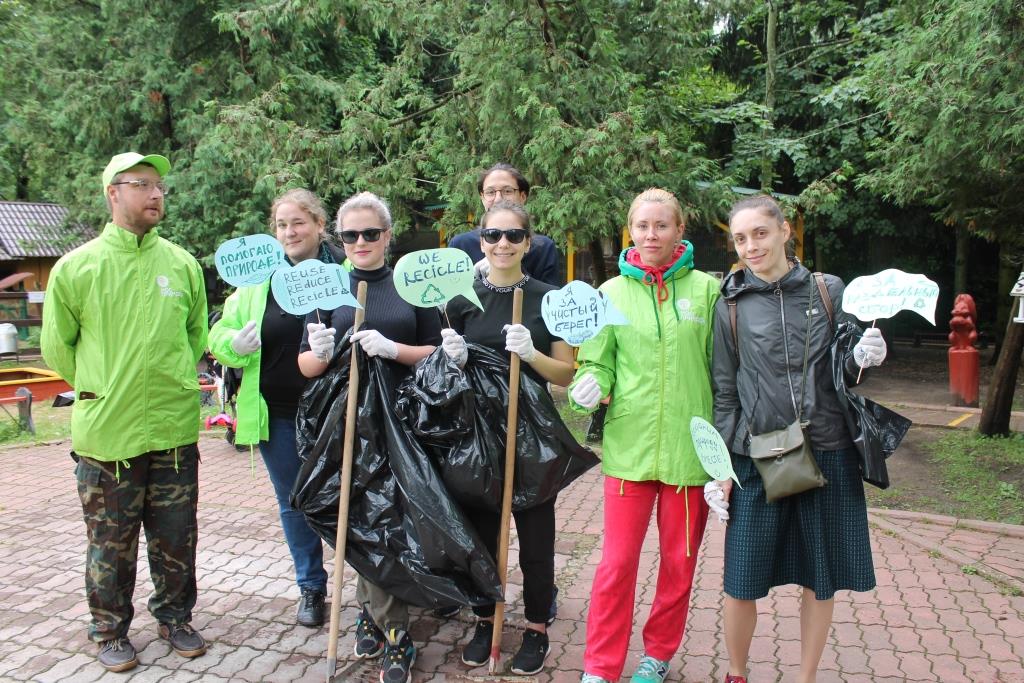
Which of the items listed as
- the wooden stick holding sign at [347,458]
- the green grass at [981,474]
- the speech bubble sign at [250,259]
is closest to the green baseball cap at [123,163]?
the speech bubble sign at [250,259]

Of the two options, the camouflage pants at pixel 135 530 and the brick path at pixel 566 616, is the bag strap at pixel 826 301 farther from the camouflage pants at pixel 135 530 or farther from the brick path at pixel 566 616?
the camouflage pants at pixel 135 530

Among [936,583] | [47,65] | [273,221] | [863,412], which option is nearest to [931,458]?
[936,583]

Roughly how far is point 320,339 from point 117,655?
1.68m

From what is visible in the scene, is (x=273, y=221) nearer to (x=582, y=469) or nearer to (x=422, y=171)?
(x=582, y=469)

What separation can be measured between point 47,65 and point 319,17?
8213mm

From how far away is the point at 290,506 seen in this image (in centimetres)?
347

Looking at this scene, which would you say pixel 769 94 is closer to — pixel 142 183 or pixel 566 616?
pixel 566 616

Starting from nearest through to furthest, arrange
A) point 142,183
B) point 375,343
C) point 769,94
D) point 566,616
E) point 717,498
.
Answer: point 717,498 < point 375,343 < point 142,183 < point 566,616 < point 769,94

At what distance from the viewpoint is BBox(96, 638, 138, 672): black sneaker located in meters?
3.21

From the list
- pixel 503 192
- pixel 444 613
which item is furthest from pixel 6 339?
pixel 503 192

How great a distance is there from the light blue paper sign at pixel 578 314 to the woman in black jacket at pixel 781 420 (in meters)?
0.42

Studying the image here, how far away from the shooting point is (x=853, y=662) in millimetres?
3297

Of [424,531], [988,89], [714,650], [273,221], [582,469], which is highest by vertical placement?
[988,89]

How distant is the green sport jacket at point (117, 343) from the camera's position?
10.1 feet
